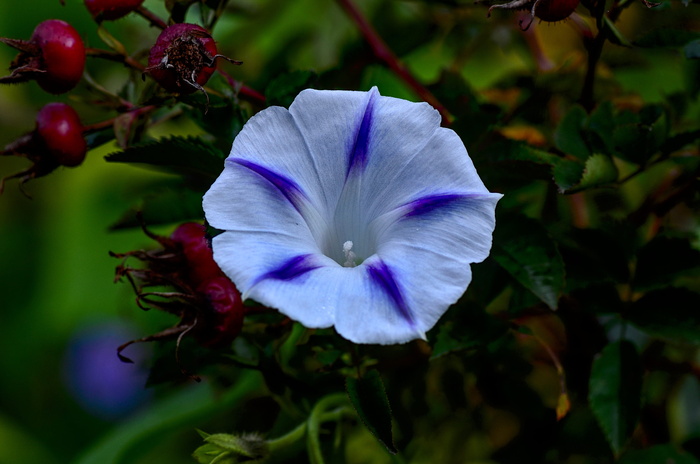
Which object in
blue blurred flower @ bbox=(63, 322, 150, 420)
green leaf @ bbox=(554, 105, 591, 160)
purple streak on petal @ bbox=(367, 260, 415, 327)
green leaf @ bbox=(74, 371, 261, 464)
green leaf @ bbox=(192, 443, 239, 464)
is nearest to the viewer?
purple streak on petal @ bbox=(367, 260, 415, 327)

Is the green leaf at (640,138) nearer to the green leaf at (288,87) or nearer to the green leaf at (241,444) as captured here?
the green leaf at (288,87)

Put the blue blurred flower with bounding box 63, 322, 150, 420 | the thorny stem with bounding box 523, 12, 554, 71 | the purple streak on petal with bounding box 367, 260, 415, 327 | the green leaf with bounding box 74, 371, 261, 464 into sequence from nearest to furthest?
1. the purple streak on petal with bounding box 367, 260, 415, 327
2. the green leaf with bounding box 74, 371, 261, 464
3. the thorny stem with bounding box 523, 12, 554, 71
4. the blue blurred flower with bounding box 63, 322, 150, 420

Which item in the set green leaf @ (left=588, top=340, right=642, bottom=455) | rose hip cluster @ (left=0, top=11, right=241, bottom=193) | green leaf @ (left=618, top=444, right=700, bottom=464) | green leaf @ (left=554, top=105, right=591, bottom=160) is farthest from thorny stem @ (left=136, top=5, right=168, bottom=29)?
green leaf @ (left=618, top=444, right=700, bottom=464)

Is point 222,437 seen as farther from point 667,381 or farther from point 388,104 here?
point 667,381

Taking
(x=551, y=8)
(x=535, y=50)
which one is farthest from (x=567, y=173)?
(x=535, y=50)

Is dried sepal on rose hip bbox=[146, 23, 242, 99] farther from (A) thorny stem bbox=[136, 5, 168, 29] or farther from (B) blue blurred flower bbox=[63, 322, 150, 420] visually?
(B) blue blurred flower bbox=[63, 322, 150, 420]

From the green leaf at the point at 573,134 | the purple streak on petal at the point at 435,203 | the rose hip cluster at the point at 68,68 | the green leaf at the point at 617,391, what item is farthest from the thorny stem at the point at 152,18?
the green leaf at the point at 617,391

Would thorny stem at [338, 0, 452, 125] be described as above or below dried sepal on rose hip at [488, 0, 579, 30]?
below

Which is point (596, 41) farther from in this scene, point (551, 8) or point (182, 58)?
point (182, 58)
